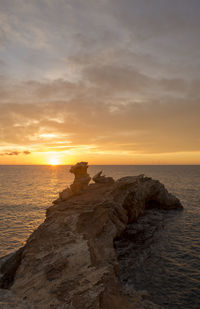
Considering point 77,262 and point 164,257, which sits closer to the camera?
point 77,262

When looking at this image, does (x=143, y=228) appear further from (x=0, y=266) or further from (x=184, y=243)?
(x=0, y=266)

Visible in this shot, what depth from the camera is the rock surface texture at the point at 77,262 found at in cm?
1288

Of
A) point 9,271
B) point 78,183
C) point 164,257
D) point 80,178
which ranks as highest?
point 80,178

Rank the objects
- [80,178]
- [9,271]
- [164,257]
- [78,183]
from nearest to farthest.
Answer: [9,271] → [164,257] → [78,183] → [80,178]

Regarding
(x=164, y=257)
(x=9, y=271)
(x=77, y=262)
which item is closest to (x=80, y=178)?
(x=164, y=257)

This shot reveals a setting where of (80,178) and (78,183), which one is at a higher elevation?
(80,178)

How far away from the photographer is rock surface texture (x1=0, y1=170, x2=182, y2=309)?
12.9 m

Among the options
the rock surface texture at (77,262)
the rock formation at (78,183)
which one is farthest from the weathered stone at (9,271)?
the rock formation at (78,183)

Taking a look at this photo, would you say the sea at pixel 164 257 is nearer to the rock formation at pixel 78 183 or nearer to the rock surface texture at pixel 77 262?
the rock surface texture at pixel 77 262

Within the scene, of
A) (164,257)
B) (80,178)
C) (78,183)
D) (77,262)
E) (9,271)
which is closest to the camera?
(77,262)

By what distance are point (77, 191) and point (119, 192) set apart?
8.13 metres

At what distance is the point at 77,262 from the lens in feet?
53.7

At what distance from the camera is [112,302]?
12.4 meters

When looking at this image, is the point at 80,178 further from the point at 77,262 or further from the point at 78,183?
the point at 77,262
